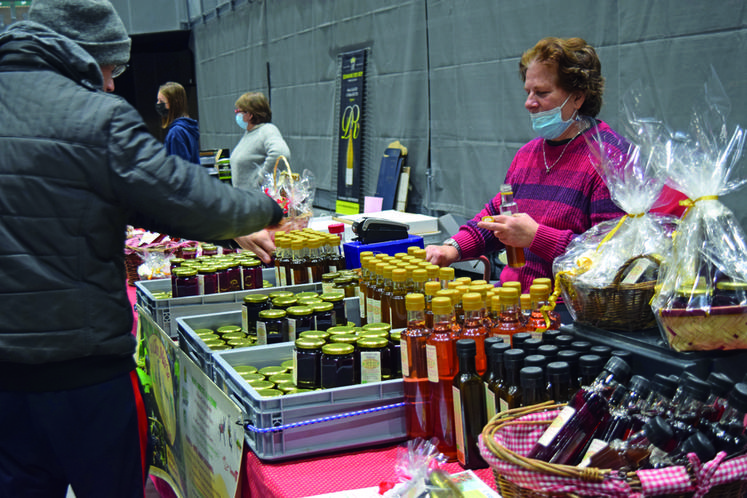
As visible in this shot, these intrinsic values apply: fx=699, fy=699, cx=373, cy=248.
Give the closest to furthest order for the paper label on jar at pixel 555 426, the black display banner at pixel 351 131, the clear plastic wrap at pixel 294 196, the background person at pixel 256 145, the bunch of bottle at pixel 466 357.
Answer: the paper label on jar at pixel 555 426
the bunch of bottle at pixel 466 357
the clear plastic wrap at pixel 294 196
the background person at pixel 256 145
the black display banner at pixel 351 131

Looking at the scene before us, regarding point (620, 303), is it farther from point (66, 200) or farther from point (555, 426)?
point (66, 200)

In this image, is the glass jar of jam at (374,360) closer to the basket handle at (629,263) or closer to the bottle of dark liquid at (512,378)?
the bottle of dark liquid at (512,378)

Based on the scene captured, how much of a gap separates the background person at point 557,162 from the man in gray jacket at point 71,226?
0.97 meters

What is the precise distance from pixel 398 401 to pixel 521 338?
344 millimetres

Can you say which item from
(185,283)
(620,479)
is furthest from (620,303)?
(185,283)

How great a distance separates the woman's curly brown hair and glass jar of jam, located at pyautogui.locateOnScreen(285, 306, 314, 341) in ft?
3.74

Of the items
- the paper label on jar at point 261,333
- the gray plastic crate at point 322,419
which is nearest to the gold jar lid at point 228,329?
the paper label on jar at point 261,333

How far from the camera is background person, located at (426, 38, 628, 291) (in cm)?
218

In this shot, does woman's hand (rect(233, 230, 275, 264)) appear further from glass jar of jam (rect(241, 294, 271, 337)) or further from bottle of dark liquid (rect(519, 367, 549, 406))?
bottle of dark liquid (rect(519, 367, 549, 406))

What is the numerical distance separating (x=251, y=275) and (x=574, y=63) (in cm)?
142

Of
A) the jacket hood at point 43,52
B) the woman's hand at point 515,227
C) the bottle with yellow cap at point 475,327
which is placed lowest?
the bottle with yellow cap at point 475,327

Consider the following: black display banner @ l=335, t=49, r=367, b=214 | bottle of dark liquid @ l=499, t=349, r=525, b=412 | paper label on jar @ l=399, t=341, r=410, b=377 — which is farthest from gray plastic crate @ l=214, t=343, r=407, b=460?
black display banner @ l=335, t=49, r=367, b=214

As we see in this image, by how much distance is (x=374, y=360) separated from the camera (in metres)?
1.59

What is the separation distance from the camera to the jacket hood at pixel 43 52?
4.78ft
